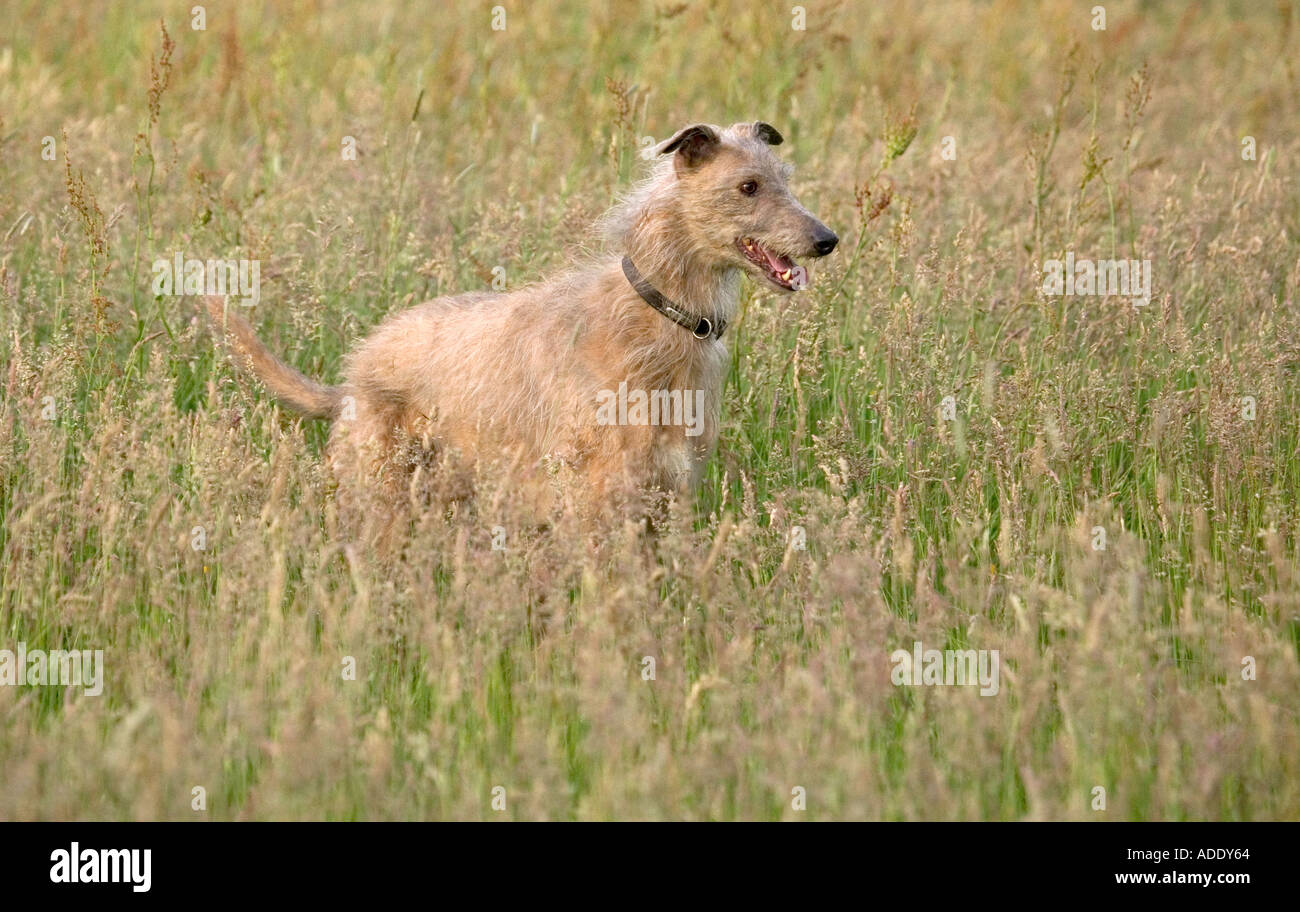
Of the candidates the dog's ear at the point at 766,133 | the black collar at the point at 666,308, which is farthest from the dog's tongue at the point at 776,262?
the dog's ear at the point at 766,133

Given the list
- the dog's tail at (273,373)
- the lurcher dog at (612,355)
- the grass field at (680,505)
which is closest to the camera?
the grass field at (680,505)

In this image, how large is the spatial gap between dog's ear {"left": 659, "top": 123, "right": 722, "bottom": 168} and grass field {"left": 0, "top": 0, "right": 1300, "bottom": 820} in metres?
0.83

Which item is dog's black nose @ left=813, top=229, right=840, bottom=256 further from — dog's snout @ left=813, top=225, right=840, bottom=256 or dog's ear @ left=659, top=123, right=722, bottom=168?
dog's ear @ left=659, top=123, right=722, bottom=168

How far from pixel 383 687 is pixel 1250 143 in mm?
6204

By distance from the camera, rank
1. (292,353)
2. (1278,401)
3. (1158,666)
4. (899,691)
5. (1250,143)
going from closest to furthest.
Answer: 1. (1158,666)
2. (899,691)
3. (1278,401)
4. (292,353)
5. (1250,143)

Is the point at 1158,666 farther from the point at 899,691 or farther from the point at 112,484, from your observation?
the point at 112,484

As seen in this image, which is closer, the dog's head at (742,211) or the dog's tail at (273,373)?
the dog's head at (742,211)

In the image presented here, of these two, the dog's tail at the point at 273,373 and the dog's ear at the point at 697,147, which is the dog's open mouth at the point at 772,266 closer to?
the dog's ear at the point at 697,147

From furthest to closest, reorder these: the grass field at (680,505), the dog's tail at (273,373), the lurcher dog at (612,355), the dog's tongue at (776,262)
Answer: the dog's tail at (273,373), the dog's tongue at (776,262), the lurcher dog at (612,355), the grass field at (680,505)

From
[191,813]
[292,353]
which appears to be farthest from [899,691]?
[292,353]

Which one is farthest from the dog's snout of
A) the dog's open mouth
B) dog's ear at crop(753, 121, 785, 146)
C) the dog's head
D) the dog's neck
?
dog's ear at crop(753, 121, 785, 146)

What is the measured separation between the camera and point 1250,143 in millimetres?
8172

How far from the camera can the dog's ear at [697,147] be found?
522 cm

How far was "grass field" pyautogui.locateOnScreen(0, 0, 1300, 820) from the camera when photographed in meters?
3.59
